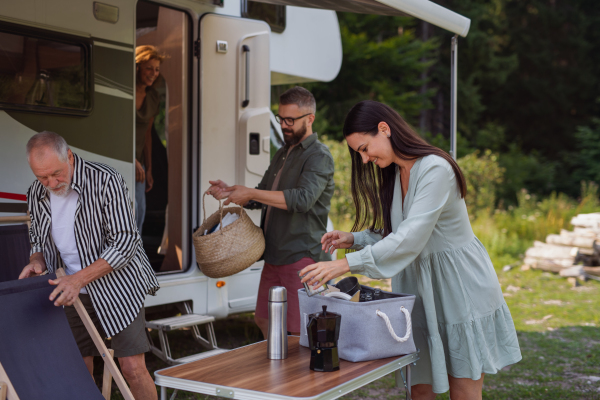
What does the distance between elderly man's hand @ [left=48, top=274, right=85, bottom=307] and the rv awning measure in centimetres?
200

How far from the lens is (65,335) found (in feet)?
8.64

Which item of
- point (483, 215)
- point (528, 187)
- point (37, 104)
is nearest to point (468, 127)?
point (528, 187)

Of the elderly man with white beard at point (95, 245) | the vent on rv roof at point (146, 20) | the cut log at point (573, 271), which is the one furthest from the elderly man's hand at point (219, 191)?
the cut log at point (573, 271)

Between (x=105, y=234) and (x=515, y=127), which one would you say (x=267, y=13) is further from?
(x=515, y=127)

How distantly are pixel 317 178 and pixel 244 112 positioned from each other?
1.26 meters

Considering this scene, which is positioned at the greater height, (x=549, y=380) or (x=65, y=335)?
(x=65, y=335)

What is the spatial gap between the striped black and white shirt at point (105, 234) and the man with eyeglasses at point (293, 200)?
2.54ft

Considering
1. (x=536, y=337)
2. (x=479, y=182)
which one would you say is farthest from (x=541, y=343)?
(x=479, y=182)

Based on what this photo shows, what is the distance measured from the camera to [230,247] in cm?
354

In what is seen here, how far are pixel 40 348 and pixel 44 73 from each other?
175cm

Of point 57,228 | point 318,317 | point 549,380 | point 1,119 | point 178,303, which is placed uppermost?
point 1,119

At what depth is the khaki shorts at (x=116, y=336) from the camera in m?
2.86

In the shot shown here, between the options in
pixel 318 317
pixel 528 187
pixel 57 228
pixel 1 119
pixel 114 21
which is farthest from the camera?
pixel 528 187

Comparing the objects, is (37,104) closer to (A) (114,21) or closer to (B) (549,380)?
(A) (114,21)
